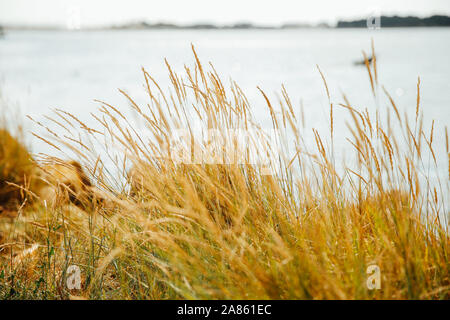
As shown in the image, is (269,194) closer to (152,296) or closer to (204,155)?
(204,155)

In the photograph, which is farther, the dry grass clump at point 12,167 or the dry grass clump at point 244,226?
the dry grass clump at point 12,167

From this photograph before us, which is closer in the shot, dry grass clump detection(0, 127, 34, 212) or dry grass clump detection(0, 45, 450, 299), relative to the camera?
dry grass clump detection(0, 45, 450, 299)

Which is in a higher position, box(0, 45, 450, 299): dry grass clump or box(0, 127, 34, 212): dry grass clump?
box(0, 127, 34, 212): dry grass clump

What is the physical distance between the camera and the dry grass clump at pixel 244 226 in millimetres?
1007

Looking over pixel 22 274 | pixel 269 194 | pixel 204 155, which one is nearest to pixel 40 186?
pixel 22 274

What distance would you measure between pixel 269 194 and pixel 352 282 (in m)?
0.51

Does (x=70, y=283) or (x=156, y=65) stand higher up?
(x=156, y=65)

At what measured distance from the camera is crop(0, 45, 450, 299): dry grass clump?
1007mm

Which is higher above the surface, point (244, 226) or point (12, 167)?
point (12, 167)

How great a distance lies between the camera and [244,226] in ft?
4.06

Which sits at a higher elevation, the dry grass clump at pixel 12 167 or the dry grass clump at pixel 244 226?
the dry grass clump at pixel 12 167

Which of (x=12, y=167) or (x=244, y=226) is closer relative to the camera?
(x=244, y=226)

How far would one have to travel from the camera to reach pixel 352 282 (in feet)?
3.38
